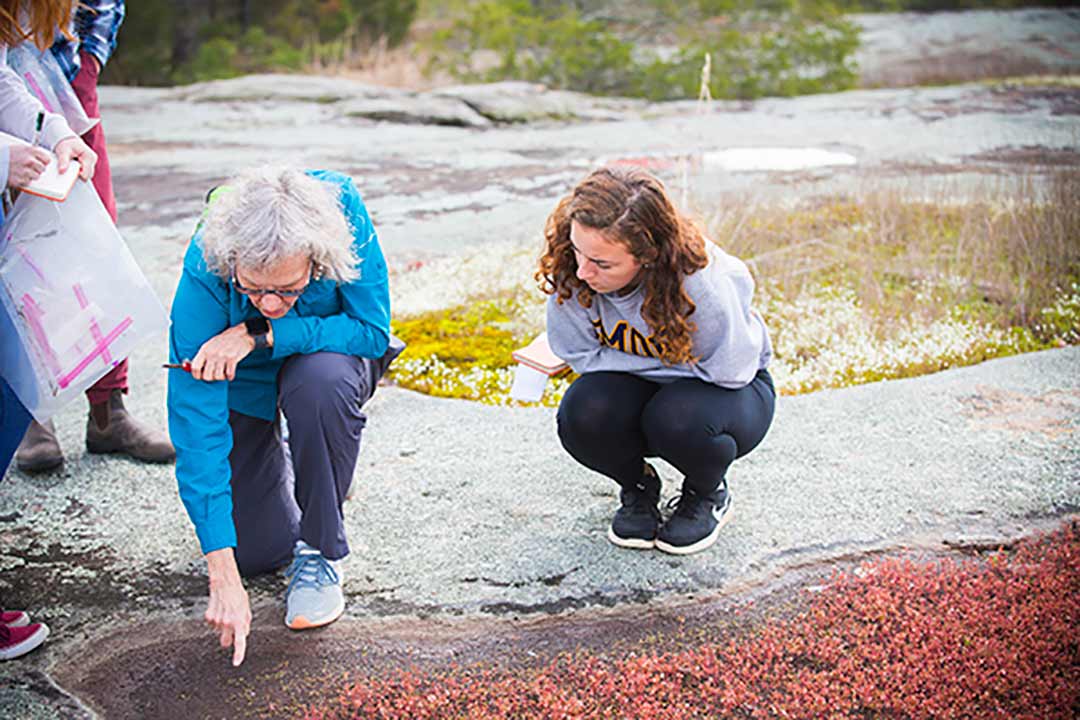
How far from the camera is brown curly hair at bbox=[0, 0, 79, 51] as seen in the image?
11.0ft

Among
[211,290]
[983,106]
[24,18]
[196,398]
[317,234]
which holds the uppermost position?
[24,18]

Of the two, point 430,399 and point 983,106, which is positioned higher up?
point 430,399

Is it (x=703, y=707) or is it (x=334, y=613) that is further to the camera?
(x=334, y=613)

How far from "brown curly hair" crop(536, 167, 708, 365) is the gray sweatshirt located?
0.06 m

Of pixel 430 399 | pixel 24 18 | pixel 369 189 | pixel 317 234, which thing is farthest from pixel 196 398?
pixel 369 189

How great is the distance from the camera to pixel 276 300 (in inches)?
112

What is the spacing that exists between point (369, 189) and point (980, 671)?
7.58 m

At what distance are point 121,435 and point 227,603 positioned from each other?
1.83 meters

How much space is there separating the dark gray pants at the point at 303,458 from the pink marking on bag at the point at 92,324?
0.44m

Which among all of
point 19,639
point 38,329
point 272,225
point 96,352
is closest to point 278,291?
point 272,225

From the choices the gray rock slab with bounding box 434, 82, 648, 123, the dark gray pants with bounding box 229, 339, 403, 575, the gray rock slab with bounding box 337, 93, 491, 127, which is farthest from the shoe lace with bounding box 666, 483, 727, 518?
the gray rock slab with bounding box 434, 82, 648, 123

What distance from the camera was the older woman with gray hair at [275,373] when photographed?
2783 mm

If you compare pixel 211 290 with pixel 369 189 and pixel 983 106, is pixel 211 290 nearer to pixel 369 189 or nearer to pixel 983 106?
pixel 369 189

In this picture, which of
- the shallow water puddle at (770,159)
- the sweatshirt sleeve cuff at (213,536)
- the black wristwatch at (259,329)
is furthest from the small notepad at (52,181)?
the shallow water puddle at (770,159)
